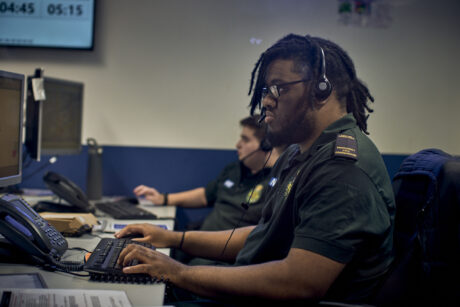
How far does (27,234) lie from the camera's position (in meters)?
1.11

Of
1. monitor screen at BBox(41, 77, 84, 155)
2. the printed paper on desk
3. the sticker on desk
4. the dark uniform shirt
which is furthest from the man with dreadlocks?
monitor screen at BBox(41, 77, 84, 155)

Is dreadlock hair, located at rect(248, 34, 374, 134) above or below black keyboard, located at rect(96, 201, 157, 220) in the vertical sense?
above

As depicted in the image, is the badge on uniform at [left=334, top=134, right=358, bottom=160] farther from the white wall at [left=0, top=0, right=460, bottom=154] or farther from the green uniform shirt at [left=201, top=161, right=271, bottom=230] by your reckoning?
the white wall at [left=0, top=0, right=460, bottom=154]

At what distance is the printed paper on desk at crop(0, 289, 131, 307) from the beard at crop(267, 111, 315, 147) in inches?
22.7

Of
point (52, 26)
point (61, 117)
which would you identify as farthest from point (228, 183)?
point (52, 26)

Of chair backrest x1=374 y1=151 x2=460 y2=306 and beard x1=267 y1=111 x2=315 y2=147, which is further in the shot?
beard x1=267 y1=111 x2=315 y2=147

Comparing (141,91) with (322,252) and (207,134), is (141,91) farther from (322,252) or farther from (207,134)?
(322,252)

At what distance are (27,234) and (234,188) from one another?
4.12 ft

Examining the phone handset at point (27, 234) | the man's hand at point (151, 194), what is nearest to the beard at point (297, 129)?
the phone handset at point (27, 234)

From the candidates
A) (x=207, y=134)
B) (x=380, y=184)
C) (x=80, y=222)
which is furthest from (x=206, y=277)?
(x=207, y=134)

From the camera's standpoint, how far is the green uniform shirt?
203cm

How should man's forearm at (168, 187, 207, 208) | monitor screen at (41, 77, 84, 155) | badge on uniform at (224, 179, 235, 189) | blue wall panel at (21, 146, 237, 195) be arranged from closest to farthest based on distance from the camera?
monitor screen at (41, 77, 84, 155) → badge on uniform at (224, 179, 235, 189) → man's forearm at (168, 187, 207, 208) → blue wall panel at (21, 146, 237, 195)

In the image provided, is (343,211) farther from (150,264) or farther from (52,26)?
(52,26)

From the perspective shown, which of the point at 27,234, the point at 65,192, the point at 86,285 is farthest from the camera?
the point at 65,192
